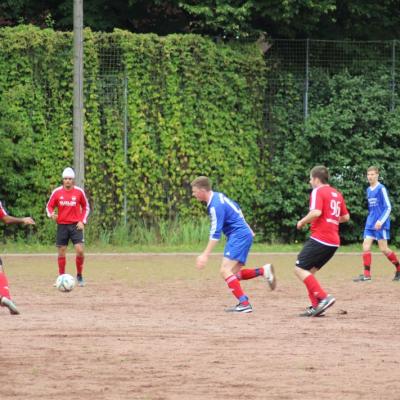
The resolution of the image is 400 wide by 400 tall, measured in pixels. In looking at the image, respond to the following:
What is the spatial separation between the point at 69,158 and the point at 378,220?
9113mm

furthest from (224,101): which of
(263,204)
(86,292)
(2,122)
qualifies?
(86,292)

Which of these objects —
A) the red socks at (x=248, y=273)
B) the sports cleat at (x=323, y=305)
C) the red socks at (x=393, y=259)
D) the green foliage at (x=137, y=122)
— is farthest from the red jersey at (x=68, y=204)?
the green foliage at (x=137, y=122)

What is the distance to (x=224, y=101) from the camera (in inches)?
1043

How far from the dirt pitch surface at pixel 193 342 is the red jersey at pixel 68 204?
1057 millimetres

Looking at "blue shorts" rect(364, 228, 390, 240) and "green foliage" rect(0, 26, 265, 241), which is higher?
"green foliage" rect(0, 26, 265, 241)

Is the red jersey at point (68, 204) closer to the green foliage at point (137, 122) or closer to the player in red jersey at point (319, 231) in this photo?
the player in red jersey at point (319, 231)

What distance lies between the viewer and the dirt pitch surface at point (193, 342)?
876cm

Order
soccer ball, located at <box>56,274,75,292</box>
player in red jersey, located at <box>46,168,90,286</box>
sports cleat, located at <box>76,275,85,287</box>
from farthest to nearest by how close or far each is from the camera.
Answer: player in red jersey, located at <box>46,168,90,286</box> → sports cleat, located at <box>76,275,85,287</box> → soccer ball, located at <box>56,274,75,292</box>

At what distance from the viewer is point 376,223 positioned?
722 inches

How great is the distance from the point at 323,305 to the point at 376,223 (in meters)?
5.34

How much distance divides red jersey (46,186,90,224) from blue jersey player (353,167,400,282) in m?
4.60

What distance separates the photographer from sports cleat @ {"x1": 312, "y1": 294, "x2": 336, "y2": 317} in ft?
43.3

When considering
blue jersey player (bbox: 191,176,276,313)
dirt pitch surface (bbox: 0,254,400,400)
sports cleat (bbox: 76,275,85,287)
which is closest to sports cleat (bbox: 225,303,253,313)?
blue jersey player (bbox: 191,176,276,313)

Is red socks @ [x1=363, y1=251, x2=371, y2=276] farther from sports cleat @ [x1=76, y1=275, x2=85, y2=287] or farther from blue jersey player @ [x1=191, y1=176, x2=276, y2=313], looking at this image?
blue jersey player @ [x1=191, y1=176, x2=276, y2=313]
